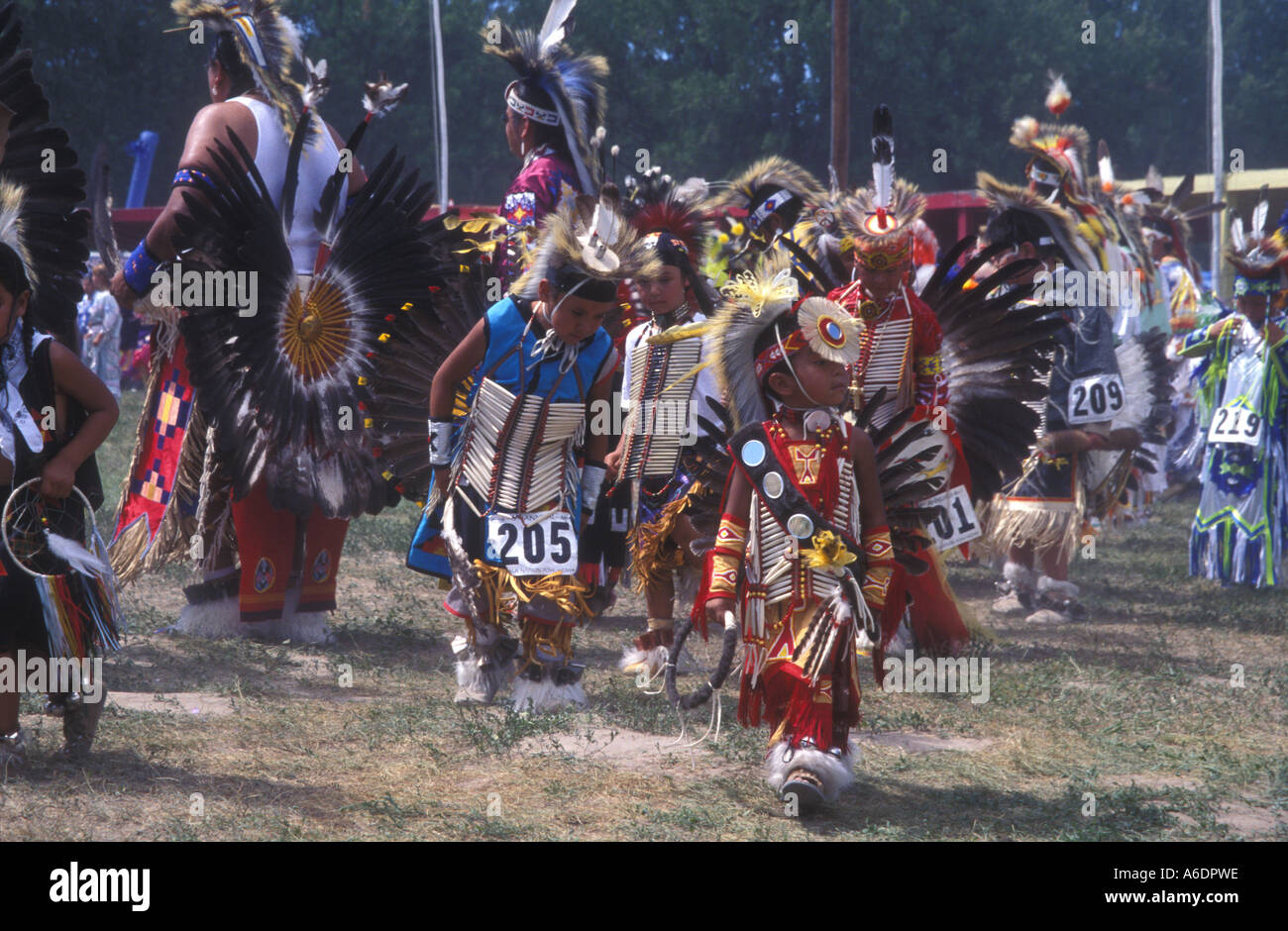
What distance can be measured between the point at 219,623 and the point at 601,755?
7.54 ft

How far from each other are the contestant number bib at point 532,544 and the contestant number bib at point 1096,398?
11.5 ft

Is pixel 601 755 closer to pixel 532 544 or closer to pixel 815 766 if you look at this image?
pixel 532 544

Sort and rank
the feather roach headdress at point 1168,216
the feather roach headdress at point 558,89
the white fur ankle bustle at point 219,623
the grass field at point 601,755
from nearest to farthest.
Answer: the grass field at point 601,755, the white fur ankle bustle at point 219,623, the feather roach headdress at point 558,89, the feather roach headdress at point 1168,216

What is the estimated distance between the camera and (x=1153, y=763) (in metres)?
4.72

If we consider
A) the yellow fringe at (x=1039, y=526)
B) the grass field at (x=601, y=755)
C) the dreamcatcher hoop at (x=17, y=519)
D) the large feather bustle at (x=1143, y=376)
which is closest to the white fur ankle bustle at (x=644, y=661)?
the grass field at (x=601, y=755)

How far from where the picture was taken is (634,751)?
4.65 m

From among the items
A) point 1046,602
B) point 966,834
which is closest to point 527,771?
point 966,834

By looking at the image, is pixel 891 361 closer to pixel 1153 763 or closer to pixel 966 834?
pixel 1153 763

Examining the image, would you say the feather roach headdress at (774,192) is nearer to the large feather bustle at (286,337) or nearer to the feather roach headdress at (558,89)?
the feather roach headdress at (558,89)

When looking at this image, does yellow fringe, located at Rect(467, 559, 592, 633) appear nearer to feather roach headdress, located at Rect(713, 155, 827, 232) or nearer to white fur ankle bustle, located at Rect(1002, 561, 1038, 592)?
feather roach headdress, located at Rect(713, 155, 827, 232)

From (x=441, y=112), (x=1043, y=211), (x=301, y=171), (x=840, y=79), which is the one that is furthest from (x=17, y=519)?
(x=441, y=112)

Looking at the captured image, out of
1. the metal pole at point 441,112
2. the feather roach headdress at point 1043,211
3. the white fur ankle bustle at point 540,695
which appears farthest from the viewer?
the metal pole at point 441,112

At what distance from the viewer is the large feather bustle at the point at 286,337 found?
217 inches

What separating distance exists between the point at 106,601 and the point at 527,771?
1384 millimetres
